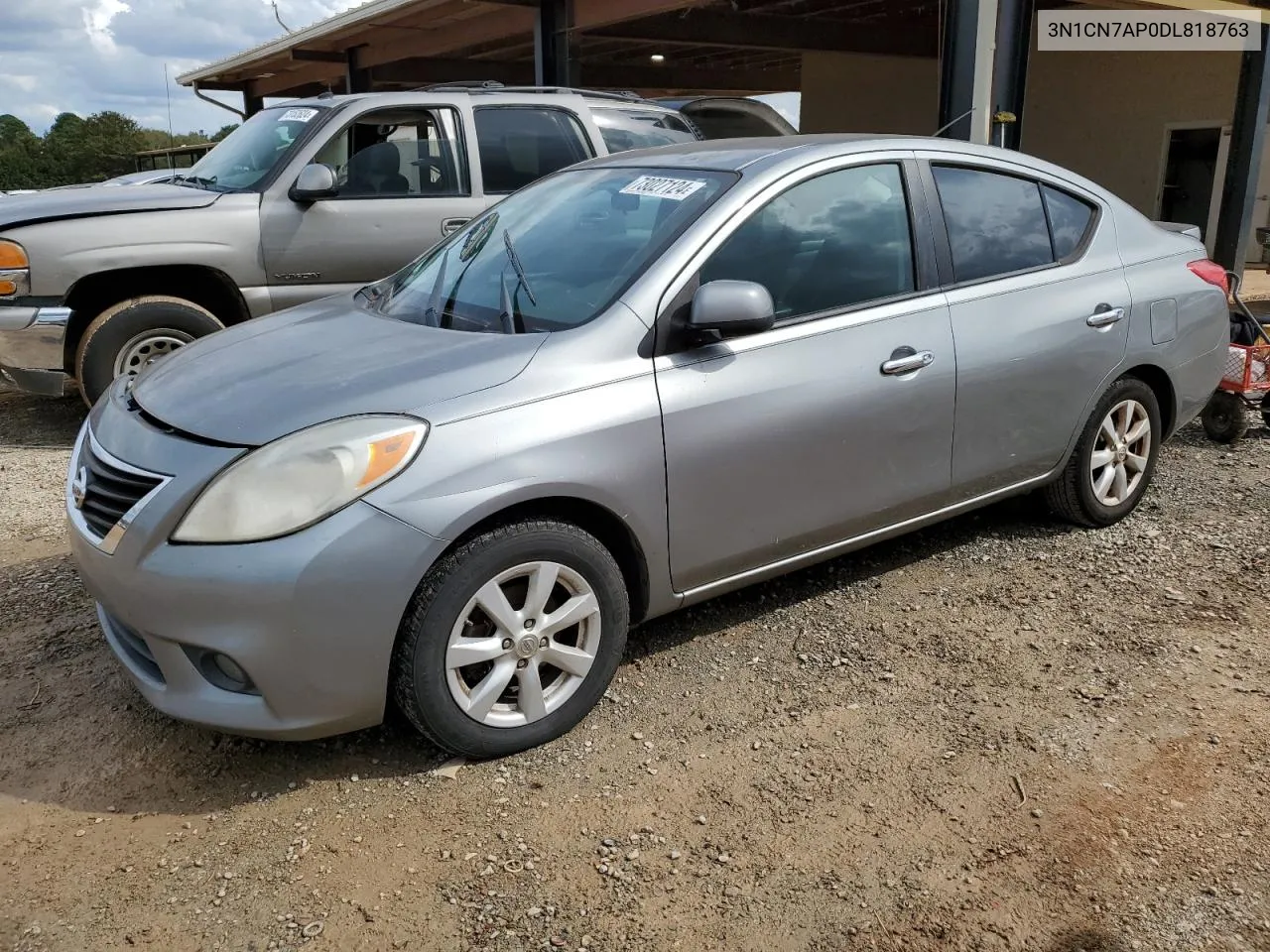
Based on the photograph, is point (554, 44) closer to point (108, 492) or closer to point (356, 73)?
point (356, 73)

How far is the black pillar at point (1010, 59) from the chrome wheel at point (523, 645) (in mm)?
6463

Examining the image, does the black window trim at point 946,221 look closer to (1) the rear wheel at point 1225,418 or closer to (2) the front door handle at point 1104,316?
(2) the front door handle at point 1104,316

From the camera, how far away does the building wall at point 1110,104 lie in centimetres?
1406

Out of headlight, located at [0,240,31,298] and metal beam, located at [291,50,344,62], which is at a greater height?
metal beam, located at [291,50,344,62]

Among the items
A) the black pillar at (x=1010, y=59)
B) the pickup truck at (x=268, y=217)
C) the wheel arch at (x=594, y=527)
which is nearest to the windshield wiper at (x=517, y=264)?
the wheel arch at (x=594, y=527)

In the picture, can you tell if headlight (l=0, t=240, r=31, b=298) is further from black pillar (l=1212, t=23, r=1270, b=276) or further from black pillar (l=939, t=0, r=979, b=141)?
black pillar (l=1212, t=23, r=1270, b=276)

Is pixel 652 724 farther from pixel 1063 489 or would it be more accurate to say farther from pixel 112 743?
pixel 1063 489

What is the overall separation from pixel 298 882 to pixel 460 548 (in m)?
0.90

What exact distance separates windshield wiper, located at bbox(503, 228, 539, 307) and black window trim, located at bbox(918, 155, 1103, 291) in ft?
4.93

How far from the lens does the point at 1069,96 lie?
612 inches

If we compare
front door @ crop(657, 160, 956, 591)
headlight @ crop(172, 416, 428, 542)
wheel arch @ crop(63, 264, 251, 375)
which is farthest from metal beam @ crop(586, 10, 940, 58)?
headlight @ crop(172, 416, 428, 542)

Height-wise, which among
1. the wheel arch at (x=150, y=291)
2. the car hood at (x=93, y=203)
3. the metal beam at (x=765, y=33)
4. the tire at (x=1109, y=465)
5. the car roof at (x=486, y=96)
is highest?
the metal beam at (x=765, y=33)

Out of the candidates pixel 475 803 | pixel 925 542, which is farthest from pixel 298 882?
pixel 925 542

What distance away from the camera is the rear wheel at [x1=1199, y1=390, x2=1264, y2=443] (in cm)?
605
